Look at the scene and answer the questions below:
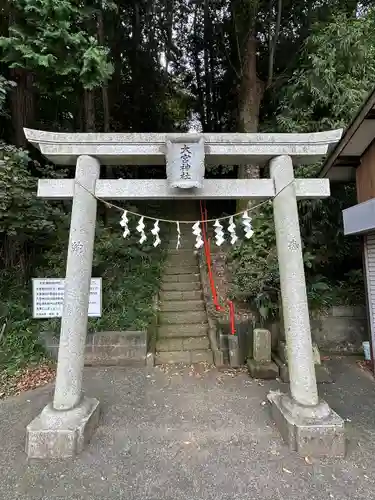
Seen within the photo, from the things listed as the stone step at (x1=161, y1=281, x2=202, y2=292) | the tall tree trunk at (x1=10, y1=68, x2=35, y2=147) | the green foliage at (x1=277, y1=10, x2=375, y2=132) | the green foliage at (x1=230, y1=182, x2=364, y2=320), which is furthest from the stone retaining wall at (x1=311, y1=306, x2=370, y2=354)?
the tall tree trunk at (x1=10, y1=68, x2=35, y2=147)

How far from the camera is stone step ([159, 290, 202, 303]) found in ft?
22.3

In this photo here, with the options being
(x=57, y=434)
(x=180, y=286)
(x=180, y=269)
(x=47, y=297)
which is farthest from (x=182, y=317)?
(x=57, y=434)

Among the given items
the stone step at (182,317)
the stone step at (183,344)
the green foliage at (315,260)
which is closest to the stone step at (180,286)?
the stone step at (182,317)

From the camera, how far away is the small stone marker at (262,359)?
15.6ft

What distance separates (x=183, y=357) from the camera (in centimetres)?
541

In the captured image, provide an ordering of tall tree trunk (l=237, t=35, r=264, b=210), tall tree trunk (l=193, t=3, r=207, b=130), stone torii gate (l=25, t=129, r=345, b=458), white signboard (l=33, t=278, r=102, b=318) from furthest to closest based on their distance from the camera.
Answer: tall tree trunk (l=193, t=3, r=207, b=130) < tall tree trunk (l=237, t=35, r=264, b=210) < white signboard (l=33, t=278, r=102, b=318) < stone torii gate (l=25, t=129, r=345, b=458)

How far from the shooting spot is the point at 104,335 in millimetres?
5281

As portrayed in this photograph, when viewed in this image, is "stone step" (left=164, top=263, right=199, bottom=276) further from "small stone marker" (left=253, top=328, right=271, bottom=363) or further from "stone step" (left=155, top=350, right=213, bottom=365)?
"small stone marker" (left=253, top=328, right=271, bottom=363)

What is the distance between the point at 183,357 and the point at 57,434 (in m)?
2.72

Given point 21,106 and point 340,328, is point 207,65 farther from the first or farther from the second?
point 340,328

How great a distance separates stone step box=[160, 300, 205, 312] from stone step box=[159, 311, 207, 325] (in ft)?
0.38

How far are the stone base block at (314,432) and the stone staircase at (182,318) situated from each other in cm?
231

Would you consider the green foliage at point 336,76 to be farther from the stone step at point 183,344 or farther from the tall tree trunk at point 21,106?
the tall tree trunk at point 21,106

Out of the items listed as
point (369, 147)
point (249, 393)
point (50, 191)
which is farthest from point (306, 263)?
point (50, 191)
